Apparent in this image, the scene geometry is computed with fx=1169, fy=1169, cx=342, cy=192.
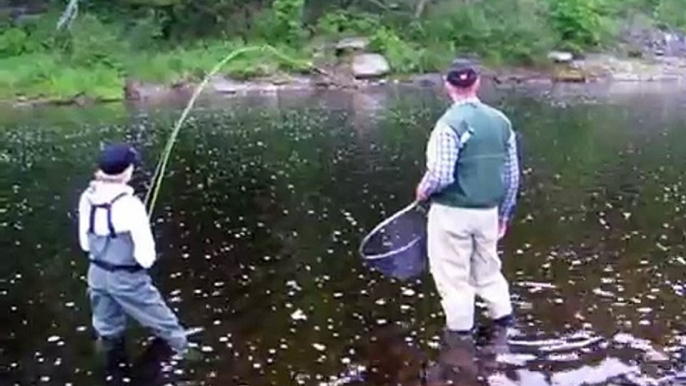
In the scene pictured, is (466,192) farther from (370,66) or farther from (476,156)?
(370,66)

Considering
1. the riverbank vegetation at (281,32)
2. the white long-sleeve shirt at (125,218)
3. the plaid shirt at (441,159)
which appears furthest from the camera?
the riverbank vegetation at (281,32)

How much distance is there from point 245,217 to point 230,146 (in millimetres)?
7592

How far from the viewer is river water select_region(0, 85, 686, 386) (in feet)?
26.5

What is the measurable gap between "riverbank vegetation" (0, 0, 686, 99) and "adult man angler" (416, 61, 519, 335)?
2543 centimetres

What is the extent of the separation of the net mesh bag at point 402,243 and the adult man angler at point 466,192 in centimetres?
76

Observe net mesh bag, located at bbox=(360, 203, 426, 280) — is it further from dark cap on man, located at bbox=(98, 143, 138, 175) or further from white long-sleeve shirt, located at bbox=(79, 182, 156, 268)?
Answer: dark cap on man, located at bbox=(98, 143, 138, 175)

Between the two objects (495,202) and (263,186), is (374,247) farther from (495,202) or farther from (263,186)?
(263,186)

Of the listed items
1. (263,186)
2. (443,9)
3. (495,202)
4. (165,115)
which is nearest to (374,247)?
(495,202)

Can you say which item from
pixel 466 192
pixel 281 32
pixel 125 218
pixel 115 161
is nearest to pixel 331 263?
pixel 466 192

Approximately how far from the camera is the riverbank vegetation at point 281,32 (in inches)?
1353

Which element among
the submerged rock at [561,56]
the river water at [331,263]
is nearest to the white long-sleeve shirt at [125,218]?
the river water at [331,263]

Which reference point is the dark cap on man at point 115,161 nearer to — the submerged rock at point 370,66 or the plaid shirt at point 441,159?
the plaid shirt at point 441,159

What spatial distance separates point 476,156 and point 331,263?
340cm

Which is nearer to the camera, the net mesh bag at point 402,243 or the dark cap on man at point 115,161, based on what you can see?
the dark cap on man at point 115,161
